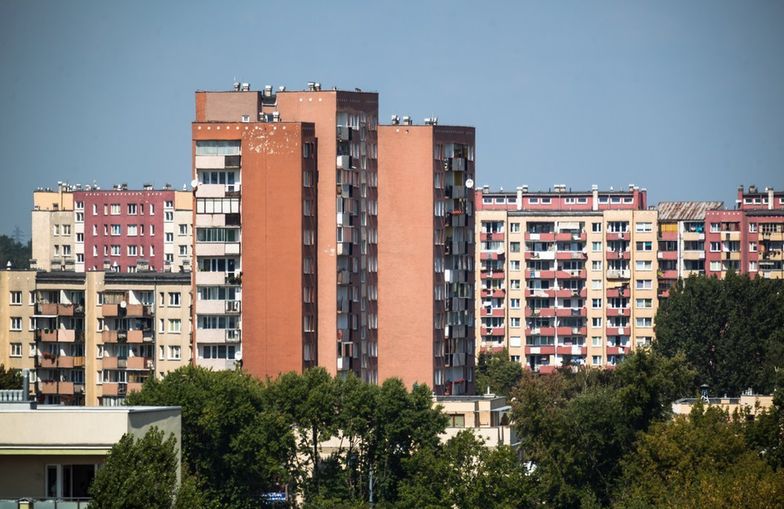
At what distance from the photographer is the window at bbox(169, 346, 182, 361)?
384ft

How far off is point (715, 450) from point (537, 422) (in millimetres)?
9912

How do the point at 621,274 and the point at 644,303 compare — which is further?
the point at 644,303

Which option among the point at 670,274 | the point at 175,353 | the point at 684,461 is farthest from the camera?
the point at 670,274

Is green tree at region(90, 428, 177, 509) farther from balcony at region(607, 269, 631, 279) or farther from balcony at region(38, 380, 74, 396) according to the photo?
balcony at region(607, 269, 631, 279)

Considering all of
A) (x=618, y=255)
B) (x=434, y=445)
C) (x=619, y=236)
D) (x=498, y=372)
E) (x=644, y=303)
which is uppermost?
(x=619, y=236)

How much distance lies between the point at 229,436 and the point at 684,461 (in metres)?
17.9

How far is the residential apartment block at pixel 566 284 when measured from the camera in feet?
511

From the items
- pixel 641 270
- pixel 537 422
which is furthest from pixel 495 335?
pixel 537 422

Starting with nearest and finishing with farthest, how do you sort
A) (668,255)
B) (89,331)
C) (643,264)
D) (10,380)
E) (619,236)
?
(10,380), (89,331), (619,236), (643,264), (668,255)

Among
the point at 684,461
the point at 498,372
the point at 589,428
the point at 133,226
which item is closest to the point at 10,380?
the point at 589,428

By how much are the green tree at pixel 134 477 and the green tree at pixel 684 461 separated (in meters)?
22.8

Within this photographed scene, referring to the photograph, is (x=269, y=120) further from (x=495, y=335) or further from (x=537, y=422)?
(x=495, y=335)

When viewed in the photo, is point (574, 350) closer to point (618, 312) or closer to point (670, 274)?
point (618, 312)

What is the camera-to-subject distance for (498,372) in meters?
144
